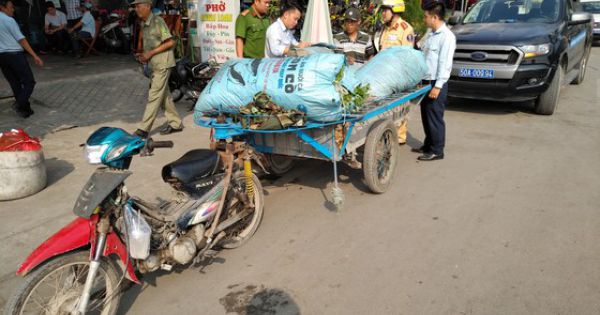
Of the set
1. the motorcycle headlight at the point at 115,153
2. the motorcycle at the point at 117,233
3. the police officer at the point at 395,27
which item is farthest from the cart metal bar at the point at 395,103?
the motorcycle headlight at the point at 115,153

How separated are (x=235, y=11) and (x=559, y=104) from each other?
19.6 feet

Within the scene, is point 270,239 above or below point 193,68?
below

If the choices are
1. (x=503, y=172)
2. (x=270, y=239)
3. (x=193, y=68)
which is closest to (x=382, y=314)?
(x=270, y=239)

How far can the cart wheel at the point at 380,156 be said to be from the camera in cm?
416

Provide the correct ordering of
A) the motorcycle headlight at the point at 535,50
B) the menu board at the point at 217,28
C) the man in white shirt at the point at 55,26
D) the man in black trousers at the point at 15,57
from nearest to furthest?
the man in black trousers at the point at 15,57
the motorcycle headlight at the point at 535,50
the menu board at the point at 217,28
the man in white shirt at the point at 55,26

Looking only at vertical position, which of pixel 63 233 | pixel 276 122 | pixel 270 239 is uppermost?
pixel 276 122

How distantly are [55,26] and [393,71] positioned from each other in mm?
11179

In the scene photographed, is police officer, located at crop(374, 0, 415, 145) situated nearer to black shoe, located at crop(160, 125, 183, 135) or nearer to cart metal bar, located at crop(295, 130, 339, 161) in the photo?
cart metal bar, located at crop(295, 130, 339, 161)

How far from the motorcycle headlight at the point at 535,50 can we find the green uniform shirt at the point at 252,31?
3.99m

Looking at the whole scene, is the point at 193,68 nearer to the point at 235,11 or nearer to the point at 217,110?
the point at 235,11

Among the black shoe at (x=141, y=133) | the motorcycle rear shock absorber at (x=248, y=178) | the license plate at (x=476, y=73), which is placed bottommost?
the black shoe at (x=141, y=133)

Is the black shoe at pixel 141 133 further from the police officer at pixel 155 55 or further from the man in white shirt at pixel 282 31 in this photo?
the man in white shirt at pixel 282 31

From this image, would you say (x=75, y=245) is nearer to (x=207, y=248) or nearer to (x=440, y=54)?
(x=207, y=248)

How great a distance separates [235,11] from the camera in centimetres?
773
